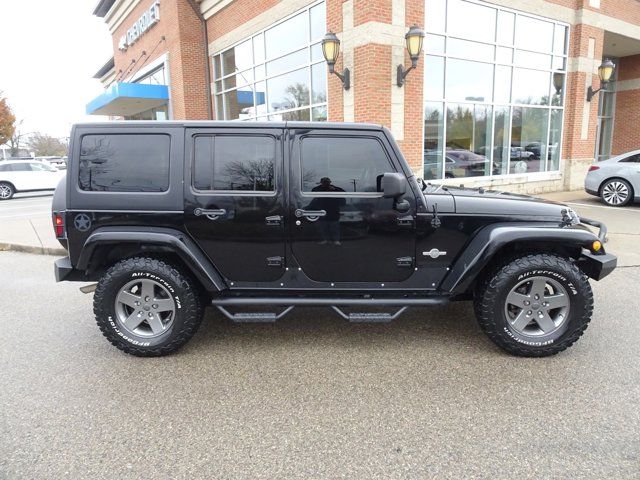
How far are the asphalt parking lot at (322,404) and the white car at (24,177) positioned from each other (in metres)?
17.3

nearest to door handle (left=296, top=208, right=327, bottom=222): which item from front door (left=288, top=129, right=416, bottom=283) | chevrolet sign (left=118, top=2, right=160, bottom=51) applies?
front door (left=288, top=129, right=416, bottom=283)

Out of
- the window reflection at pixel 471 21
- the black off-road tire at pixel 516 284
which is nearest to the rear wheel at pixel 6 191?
the window reflection at pixel 471 21

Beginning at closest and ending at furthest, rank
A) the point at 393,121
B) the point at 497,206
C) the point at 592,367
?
1. the point at 592,367
2. the point at 497,206
3. the point at 393,121

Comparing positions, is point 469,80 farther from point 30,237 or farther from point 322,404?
point 30,237

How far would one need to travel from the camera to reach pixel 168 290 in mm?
3520

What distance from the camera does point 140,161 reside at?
3568 mm

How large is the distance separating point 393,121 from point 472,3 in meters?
4.17

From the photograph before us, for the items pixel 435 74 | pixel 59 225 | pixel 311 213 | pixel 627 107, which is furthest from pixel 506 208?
pixel 627 107

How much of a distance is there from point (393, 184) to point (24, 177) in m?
20.4

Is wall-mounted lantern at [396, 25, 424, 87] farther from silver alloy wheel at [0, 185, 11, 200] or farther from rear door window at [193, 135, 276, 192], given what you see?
silver alloy wheel at [0, 185, 11, 200]

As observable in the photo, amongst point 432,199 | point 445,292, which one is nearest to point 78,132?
point 432,199

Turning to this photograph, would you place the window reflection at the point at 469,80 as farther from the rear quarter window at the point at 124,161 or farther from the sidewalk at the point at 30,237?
the sidewalk at the point at 30,237

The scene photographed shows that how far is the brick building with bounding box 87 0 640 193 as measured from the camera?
31.4 feet

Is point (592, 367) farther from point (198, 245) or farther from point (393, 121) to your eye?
point (393, 121)
